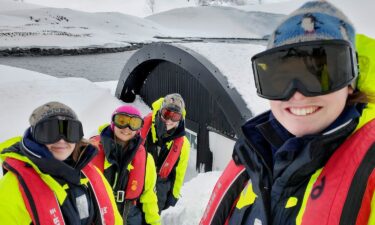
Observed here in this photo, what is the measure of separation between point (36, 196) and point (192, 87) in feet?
22.9

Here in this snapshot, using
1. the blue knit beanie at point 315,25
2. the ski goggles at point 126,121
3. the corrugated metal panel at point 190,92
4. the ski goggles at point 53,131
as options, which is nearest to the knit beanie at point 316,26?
the blue knit beanie at point 315,25

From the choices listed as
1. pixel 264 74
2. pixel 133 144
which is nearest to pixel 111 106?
pixel 133 144

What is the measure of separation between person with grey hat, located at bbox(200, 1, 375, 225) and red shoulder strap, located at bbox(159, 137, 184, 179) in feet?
11.7

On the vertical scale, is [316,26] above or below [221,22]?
below

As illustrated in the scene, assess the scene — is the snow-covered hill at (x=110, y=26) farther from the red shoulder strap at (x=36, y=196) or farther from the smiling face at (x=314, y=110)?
the smiling face at (x=314, y=110)

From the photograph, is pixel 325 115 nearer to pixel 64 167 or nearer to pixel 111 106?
pixel 64 167

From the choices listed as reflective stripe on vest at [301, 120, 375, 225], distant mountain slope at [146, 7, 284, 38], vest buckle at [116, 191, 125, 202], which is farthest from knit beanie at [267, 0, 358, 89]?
distant mountain slope at [146, 7, 284, 38]

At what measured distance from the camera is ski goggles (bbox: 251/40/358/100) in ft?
3.98

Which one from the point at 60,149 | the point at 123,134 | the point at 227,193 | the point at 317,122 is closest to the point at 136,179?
the point at 123,134

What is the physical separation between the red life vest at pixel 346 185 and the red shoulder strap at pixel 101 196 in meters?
1.91

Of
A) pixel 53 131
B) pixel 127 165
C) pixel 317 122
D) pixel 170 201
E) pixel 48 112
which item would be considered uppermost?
pixel 317 122

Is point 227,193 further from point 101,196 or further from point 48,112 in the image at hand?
point 48,112

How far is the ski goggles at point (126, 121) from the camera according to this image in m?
3.65

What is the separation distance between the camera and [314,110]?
1.24 meters
